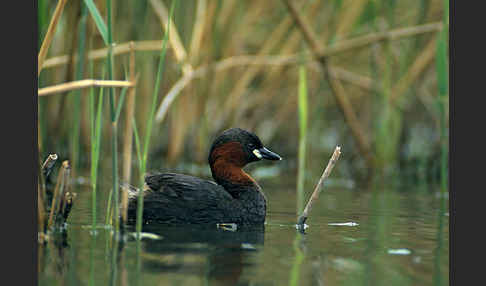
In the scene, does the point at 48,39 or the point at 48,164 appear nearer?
the point at 48,39

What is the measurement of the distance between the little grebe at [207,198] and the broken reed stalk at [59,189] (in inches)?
40.4

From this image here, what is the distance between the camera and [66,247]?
465 centimetres

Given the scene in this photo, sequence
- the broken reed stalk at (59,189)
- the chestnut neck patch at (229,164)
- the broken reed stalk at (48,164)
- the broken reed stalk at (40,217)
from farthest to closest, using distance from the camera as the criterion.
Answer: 1. the chestnut neck patch at (229,164)
2. the broken reed stalk at (48,164)
3. the broken reed stalk at (59,189)
4. the broken reed stalk at (40,217)

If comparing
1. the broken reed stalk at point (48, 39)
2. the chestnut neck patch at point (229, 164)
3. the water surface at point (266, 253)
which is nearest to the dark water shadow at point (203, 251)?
the water surface at point (266, 253)

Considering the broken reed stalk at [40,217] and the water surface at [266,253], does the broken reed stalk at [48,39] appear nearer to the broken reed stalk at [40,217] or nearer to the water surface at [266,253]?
the broken reed stalk at [40,217]

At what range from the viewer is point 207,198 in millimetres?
6051

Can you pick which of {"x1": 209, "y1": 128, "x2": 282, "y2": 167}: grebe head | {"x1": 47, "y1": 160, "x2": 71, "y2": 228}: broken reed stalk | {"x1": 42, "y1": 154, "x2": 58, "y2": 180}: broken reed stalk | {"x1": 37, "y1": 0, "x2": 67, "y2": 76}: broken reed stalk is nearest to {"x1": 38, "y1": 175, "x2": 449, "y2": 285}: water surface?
{"x1": 47, "y1": 160, "x2": 71, "y2": 228}: broken reed stalk

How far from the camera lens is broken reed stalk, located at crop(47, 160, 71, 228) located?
4809mm

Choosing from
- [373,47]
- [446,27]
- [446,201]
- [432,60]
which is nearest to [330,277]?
[446,27]

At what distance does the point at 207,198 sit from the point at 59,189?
148 centimetres

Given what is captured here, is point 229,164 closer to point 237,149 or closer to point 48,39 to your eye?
point 237,149

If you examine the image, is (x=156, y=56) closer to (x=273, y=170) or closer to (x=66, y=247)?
(x=273, y=170)

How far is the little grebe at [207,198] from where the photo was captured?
19.6 ft

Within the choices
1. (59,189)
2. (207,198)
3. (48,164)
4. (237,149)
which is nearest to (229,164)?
(237,149)
